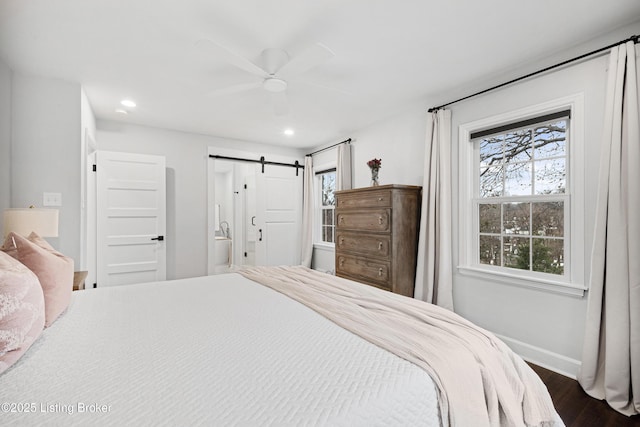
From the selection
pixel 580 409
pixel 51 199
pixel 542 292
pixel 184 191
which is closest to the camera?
pixel 580 409

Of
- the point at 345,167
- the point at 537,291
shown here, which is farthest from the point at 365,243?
the point at 537,291

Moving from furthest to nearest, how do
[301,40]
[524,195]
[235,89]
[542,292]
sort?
[235,89]
[524,195]
[542,292]
[301,40]

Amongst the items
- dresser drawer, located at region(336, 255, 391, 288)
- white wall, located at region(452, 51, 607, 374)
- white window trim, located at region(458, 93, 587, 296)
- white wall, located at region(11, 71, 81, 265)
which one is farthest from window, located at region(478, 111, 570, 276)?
white wall, located at region(11, 71, 81, 265)

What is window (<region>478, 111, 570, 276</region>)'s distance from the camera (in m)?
2.39

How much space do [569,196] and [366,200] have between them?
1.75 meters

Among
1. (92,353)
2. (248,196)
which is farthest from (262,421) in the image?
(248,196)

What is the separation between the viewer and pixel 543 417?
1.16 m

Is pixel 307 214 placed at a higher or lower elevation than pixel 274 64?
lower

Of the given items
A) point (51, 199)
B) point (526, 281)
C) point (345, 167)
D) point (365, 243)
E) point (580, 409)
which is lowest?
point (580, 409)

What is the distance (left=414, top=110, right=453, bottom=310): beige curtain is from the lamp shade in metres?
3.16

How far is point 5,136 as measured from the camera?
8.07ft

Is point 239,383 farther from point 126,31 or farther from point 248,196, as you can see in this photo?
point 248,196

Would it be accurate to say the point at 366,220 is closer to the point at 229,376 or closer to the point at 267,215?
the point at 267,215

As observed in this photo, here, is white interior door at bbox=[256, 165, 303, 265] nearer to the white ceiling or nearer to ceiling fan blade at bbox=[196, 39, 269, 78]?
the white ceiling
